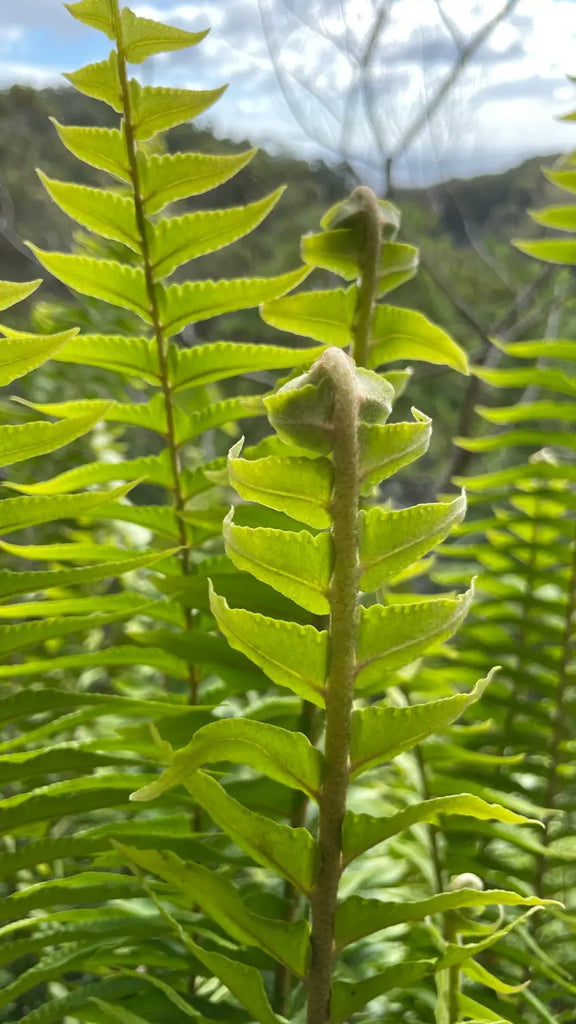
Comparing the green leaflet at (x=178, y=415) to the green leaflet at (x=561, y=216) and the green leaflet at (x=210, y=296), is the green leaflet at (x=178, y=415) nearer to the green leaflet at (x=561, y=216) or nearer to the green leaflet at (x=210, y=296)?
the green leaflet at (x=210, y=296)

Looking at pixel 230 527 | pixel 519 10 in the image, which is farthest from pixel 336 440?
pixel 519 10

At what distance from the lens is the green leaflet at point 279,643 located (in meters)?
0.26

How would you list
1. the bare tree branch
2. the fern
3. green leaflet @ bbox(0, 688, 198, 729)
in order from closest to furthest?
green leaflet @ bbox(0, 688, 198, 729)
the fern
the bare tree branch

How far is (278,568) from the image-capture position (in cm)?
25

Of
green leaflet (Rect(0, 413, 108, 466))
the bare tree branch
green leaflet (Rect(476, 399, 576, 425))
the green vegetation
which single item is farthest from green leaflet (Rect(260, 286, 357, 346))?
the bare tree branch

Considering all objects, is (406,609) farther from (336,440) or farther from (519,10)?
(519,10)

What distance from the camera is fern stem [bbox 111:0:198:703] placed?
0.37 metres

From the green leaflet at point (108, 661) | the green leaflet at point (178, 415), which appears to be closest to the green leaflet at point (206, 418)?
the green leaflet at point (178, 415)

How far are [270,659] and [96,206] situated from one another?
0.24 m

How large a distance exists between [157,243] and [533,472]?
0.31 metres

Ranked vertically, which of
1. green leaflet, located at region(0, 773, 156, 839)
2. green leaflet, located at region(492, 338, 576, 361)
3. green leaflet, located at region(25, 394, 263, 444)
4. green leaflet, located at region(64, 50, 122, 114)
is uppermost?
green leaflet, located at region(64, 50, 122, 114)

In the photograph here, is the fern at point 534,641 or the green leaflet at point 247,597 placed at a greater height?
the green leaflet at point 247,597

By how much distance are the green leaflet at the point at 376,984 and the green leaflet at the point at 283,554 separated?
134 millimetres

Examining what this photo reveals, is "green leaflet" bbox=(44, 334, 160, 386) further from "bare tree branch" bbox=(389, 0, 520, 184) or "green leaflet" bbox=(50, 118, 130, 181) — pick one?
"bare tree branch" bbox=(389, 0, 520, 184)
